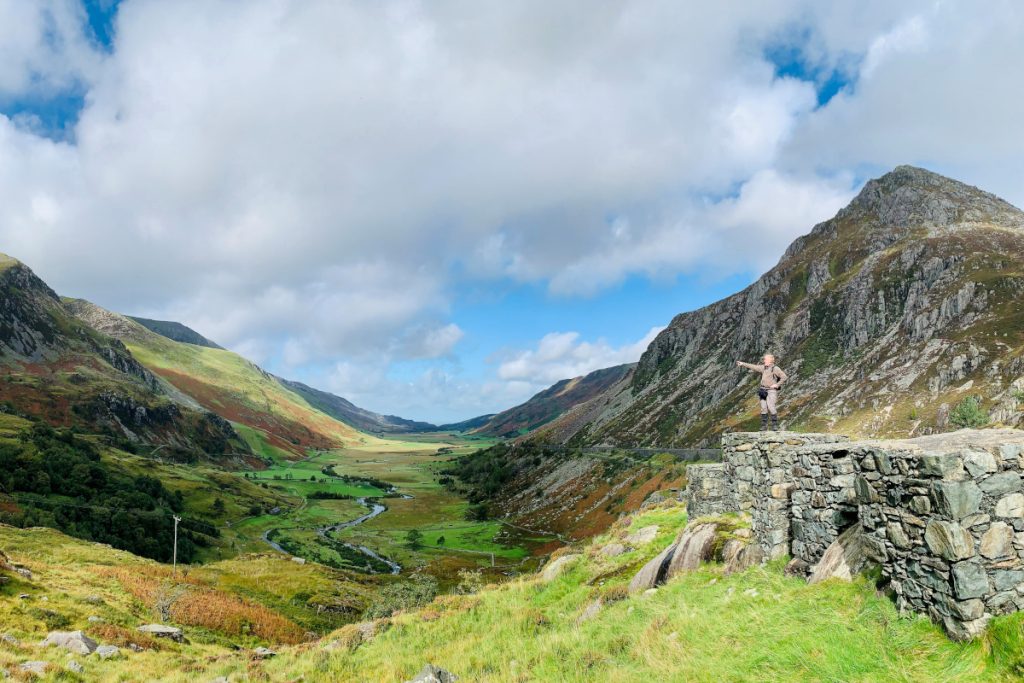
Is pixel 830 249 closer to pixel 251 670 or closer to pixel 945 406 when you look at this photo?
pixel 945 406

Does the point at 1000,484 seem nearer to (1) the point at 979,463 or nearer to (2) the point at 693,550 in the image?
(1) the point at 979,463

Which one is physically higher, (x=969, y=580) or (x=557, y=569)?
(x=969, y=580)

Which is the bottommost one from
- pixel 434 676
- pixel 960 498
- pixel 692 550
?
pixel 434 676

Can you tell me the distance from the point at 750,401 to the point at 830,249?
87.8 meters

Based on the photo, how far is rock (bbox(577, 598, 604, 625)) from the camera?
16062 millimetres

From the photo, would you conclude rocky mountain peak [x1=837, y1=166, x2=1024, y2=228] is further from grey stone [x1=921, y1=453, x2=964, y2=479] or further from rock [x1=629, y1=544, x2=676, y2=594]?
grey stone [x1=921, y1=453, x2=964, y2=479]

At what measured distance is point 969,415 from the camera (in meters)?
76.9

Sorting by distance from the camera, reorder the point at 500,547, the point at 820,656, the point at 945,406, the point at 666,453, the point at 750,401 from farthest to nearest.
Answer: the point at 750,401 → the point at 666,453 → the point at 500,547 → the point at 945,406 → the point at 820,656

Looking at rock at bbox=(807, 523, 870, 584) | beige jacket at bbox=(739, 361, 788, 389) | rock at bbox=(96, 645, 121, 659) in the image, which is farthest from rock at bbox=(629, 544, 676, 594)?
rock at bbox=(96, 645, 121, 659)

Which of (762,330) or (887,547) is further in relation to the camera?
(762,330)

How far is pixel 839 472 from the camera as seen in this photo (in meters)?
11.5

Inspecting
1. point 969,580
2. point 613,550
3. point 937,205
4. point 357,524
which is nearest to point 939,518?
point 969,580

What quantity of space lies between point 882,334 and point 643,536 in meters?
141

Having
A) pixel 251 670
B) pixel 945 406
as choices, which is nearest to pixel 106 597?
pixel 251 670
